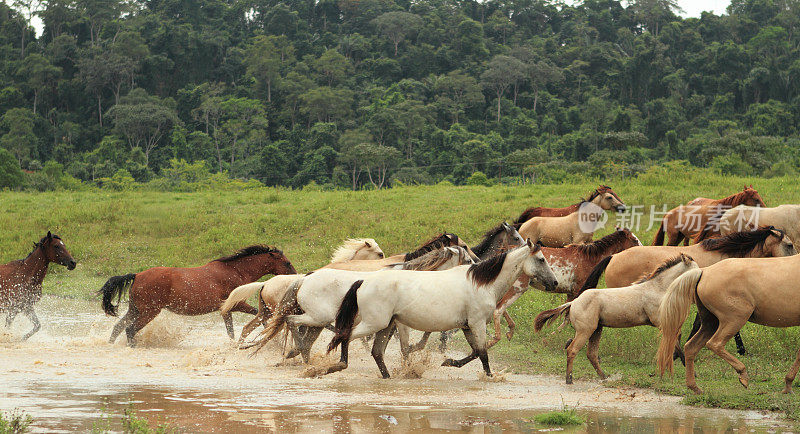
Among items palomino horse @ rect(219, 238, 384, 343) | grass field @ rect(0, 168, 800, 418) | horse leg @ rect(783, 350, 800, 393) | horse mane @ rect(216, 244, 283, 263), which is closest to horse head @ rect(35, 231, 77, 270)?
horse mane @ rect(216, 244, 283, 263)

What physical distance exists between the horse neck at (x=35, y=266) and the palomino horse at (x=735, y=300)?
8.83 meters

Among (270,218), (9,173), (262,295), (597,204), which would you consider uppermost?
(597,204)

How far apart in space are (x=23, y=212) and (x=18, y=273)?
11.9 metres

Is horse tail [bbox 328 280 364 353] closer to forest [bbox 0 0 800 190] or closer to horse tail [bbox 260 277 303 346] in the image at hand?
horse tail [bbox 260 277 303 346]

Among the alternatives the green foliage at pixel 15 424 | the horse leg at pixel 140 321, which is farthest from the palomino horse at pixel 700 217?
the green foliage at pixel 15 424

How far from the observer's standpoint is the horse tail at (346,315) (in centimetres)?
874

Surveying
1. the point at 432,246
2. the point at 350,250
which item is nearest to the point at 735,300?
the point at 432,246

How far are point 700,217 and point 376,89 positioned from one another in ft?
156

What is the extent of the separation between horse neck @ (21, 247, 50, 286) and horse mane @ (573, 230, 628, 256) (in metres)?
7.70

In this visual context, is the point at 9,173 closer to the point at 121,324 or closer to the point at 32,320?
the point at 32,320

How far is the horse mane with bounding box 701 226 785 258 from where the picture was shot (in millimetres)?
9391

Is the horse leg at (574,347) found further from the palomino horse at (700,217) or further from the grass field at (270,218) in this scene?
the palomino horse at (700,217)

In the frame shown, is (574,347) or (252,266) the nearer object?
(574,347)

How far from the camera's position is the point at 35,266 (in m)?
12.0
